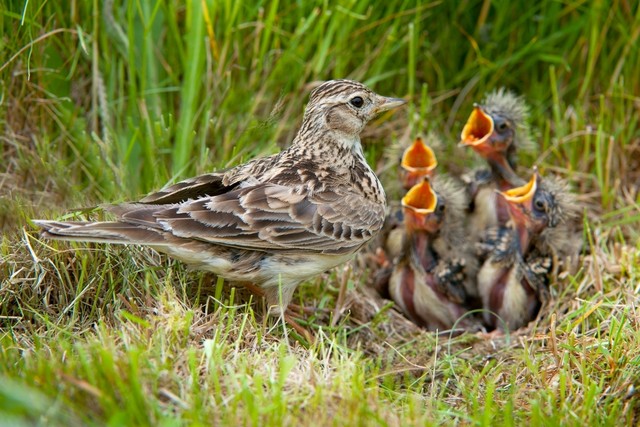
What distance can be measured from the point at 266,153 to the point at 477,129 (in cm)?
136

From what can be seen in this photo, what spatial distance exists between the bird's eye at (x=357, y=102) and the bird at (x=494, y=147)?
3.24 ft

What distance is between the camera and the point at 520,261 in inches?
187

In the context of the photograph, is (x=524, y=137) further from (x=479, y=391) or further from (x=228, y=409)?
(x=228, y=409)

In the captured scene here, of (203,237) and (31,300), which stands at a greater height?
(203,237)

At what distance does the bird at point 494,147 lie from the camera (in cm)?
502

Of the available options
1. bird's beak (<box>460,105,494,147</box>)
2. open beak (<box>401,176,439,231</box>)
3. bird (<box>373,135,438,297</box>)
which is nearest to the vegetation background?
bird (<box>373,135,438,297</box>)

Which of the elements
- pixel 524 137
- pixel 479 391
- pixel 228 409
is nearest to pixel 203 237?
pixel 228 409

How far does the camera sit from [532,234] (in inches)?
188

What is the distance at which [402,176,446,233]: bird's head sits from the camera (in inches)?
185

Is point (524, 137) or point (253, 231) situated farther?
point (524, 137)

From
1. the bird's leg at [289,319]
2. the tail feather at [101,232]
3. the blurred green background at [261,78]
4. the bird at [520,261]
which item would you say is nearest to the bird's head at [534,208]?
the bird at [520,261]

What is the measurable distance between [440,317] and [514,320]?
16.1 inches

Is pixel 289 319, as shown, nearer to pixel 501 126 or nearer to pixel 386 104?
pixel 386 104

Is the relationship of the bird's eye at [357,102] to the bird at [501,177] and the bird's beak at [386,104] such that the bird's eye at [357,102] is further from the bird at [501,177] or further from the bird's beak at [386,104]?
the bird at [501,177]
